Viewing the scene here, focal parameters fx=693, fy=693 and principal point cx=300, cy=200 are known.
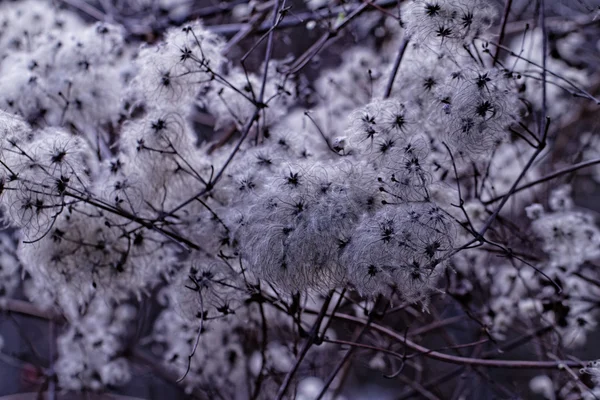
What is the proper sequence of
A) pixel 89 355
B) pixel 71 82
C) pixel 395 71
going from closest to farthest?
pixel 395 71, pixel 71 82, pixel 89 355

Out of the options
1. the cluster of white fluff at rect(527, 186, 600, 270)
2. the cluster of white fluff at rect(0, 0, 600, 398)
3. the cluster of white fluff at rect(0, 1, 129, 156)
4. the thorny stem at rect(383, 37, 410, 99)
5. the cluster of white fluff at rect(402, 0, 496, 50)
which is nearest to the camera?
the cluster of white fluff at rect(0, 0, 600, 398)

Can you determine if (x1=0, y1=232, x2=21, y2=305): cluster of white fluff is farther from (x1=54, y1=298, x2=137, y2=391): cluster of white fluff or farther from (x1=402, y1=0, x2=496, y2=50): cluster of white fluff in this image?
(x1=402, y1=0, x2=496, y2=50): cluster of white fluff

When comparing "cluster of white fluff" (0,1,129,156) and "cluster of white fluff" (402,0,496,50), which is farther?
"cluster of white fluff" (0,1,129,156)

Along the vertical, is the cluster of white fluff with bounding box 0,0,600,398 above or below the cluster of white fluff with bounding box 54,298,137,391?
above

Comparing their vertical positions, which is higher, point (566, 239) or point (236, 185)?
point (566, 239)

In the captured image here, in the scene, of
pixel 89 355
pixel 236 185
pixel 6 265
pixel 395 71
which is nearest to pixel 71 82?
pixel 236 185

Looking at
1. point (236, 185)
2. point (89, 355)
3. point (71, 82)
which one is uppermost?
point (71, 82)

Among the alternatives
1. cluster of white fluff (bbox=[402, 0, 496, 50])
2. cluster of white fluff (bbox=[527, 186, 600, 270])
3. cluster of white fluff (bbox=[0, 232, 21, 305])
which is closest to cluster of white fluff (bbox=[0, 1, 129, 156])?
cluster of white fluff (bbox=[0, 232, 21, 305])

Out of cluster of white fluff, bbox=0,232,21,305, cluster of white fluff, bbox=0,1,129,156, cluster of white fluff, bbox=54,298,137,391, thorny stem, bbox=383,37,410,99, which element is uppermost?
thorny stem, bbox=383,37,410,99

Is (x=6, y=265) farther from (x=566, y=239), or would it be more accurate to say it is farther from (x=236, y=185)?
(x=566, y=239)

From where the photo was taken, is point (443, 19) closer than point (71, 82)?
Yes

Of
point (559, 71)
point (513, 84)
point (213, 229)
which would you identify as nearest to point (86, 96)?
point (213, 229)
